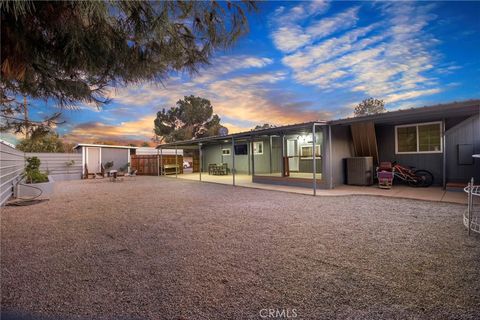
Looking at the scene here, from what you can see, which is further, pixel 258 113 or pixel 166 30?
pixel 258 113

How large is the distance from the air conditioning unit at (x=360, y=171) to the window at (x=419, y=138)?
1232 millimetres

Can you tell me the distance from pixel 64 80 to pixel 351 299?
12.4 feet

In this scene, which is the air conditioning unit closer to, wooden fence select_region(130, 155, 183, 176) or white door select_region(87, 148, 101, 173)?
wooden fence select_region(130, 155, 183, 176)

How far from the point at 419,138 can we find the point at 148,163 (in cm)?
1661

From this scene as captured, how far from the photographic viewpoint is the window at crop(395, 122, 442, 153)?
24.2ft

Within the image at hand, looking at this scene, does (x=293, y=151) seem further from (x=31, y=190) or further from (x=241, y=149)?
(x=31, y=190)

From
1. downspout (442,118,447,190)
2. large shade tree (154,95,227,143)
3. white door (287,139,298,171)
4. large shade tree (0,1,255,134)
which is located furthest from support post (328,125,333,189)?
large shade tree (154,95,227,143)

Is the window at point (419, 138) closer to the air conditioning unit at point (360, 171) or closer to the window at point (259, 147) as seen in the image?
the air conditioning unit at point (360, 171)

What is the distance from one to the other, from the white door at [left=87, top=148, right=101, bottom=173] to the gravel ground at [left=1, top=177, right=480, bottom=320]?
13213 mm

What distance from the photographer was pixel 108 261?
2.66 meters

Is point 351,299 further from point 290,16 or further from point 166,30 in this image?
point 290,16

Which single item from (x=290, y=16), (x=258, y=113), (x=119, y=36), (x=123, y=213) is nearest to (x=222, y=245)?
(x=119, y=36)

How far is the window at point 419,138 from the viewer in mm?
7379

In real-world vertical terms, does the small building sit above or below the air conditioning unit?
above
